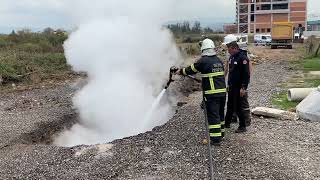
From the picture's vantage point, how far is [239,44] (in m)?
7.91

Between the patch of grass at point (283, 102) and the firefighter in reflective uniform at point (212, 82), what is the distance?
369 centimetres

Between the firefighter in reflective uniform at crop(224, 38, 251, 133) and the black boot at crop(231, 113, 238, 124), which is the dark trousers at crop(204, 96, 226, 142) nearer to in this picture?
the firefighter in reflective uniform at crop(224, 38, 251, 133)

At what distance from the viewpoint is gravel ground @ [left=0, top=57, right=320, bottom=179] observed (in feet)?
20.4

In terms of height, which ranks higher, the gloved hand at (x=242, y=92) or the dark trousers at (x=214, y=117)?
the gloved hand at (x=242, y=92)

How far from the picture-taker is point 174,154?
22.7 ft


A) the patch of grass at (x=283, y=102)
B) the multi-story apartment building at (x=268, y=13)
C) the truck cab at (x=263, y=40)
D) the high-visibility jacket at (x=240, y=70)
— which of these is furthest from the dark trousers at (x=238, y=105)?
the multi-story apartment building at (x=268, y=13)

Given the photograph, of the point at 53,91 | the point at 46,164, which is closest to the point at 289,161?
the point at 46,164

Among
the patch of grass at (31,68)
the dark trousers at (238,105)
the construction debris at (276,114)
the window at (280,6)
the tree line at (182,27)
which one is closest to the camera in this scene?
the dark trousers at (238,105)

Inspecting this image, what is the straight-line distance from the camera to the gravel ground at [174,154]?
245 inches

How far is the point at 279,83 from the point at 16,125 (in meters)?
9.13

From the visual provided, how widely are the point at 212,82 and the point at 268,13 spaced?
87.9 meters

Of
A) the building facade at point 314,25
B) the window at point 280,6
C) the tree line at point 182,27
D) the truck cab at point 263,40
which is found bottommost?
the building facade at point 314,25

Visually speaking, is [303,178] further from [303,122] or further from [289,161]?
[303,122]

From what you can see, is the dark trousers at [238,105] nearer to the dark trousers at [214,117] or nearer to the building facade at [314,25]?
the dark trousers at [214,117]
